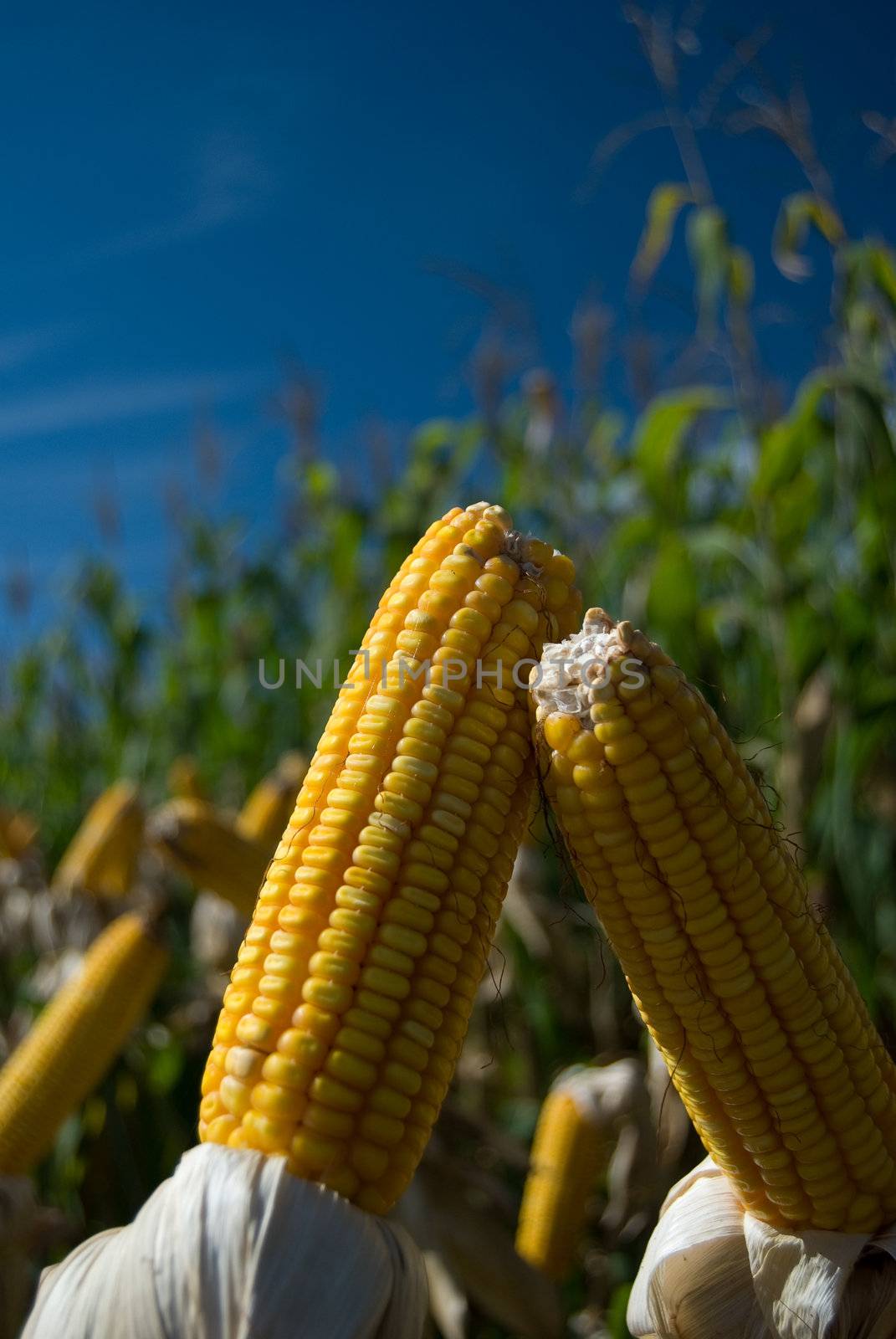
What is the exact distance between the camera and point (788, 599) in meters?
4.76

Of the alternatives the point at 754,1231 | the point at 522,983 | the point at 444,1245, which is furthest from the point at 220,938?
the point at 754,1231

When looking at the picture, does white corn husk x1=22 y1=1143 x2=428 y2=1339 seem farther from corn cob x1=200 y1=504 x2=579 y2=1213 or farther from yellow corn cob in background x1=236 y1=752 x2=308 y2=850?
yellow corn cob in background x1=236 y1=752 x2=308 y2=850

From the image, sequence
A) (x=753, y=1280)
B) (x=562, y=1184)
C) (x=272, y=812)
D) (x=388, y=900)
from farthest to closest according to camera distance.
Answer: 1. (x=272, y=812)
2. (x=562, y=1184)
3. (x=753, y=1280)
4. (x=388, y=900)

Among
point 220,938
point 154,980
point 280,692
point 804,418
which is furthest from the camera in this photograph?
point 280,692

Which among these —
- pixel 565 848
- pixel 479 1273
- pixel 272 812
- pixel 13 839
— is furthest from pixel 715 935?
pixel 13 839

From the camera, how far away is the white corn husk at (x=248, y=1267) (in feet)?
4.46

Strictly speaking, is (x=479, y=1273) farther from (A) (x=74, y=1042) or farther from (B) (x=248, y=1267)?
(B) (x=248, y=1267)

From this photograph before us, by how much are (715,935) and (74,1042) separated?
2146mm

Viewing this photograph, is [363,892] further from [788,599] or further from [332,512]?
[332,512]

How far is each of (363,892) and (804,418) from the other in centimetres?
353

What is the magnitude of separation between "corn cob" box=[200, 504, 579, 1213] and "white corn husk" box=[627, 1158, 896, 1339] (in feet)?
1.97

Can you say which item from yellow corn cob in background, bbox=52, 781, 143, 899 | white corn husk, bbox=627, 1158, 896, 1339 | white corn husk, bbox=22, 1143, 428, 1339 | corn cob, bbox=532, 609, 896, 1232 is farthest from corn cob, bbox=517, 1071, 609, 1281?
yellow corn cob in background, bbox=52, 781, 143, 899

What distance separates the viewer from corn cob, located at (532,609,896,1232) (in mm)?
1474

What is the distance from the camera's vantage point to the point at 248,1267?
4.47 feet
